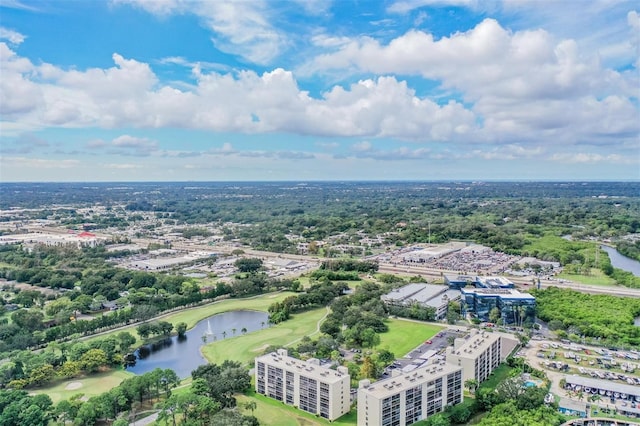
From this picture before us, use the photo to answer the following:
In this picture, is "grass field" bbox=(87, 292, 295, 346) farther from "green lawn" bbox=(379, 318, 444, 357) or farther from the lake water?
the lake water

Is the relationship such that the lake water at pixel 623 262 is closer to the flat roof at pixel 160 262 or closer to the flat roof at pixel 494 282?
the flat roof at pixel 494 282

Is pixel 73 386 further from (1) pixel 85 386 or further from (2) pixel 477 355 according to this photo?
(2) pixel 477 355

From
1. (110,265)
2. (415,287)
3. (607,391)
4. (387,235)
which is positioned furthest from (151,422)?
(387,235)

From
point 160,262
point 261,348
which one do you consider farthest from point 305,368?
point 160,262

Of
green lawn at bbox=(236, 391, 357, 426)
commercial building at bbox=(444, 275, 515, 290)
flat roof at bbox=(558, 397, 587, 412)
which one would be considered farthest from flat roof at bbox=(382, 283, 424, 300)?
green lawn at bbox=(236, 391, 357, 426)

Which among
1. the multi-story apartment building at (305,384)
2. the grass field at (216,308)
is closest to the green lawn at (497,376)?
the multi-story apartment building at (305,384)
